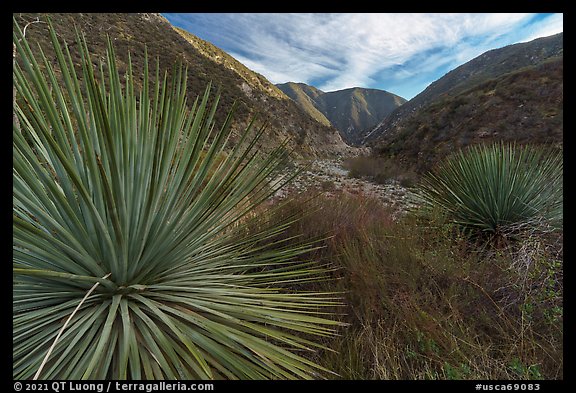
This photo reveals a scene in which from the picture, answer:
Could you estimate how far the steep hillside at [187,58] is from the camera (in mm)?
18078

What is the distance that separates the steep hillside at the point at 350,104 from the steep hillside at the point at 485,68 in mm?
48303

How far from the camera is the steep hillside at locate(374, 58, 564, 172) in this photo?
43.5ft

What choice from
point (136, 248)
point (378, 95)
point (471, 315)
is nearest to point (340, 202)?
point (471, 315)

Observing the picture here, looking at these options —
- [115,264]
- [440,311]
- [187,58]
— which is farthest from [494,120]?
[187,58]

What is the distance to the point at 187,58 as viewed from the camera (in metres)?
27.9

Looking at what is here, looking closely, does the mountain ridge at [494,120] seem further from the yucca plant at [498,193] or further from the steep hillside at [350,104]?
the steep hillside at [350,104]

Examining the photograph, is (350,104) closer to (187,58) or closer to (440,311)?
(187,58)

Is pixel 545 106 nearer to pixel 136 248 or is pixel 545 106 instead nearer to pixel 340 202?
pixel 340 202

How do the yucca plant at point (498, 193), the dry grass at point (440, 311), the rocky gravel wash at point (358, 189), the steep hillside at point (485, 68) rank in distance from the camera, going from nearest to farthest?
the dry grass at point (440, 311) → the yucca plant at point (498, 193) → the rocky gravel wash at point (358, 189) → the steep hillside at point (485, 68)

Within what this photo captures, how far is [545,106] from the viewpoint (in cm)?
1438

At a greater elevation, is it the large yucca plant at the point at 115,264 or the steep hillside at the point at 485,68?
the steep hillside at the point at 485,68

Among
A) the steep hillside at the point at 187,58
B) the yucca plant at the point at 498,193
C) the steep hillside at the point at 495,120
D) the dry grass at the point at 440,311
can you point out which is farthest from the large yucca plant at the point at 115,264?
→ the steep hillside at the point at 495,120

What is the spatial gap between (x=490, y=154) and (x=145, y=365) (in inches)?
190

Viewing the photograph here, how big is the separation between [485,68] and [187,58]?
5893 centimetres
